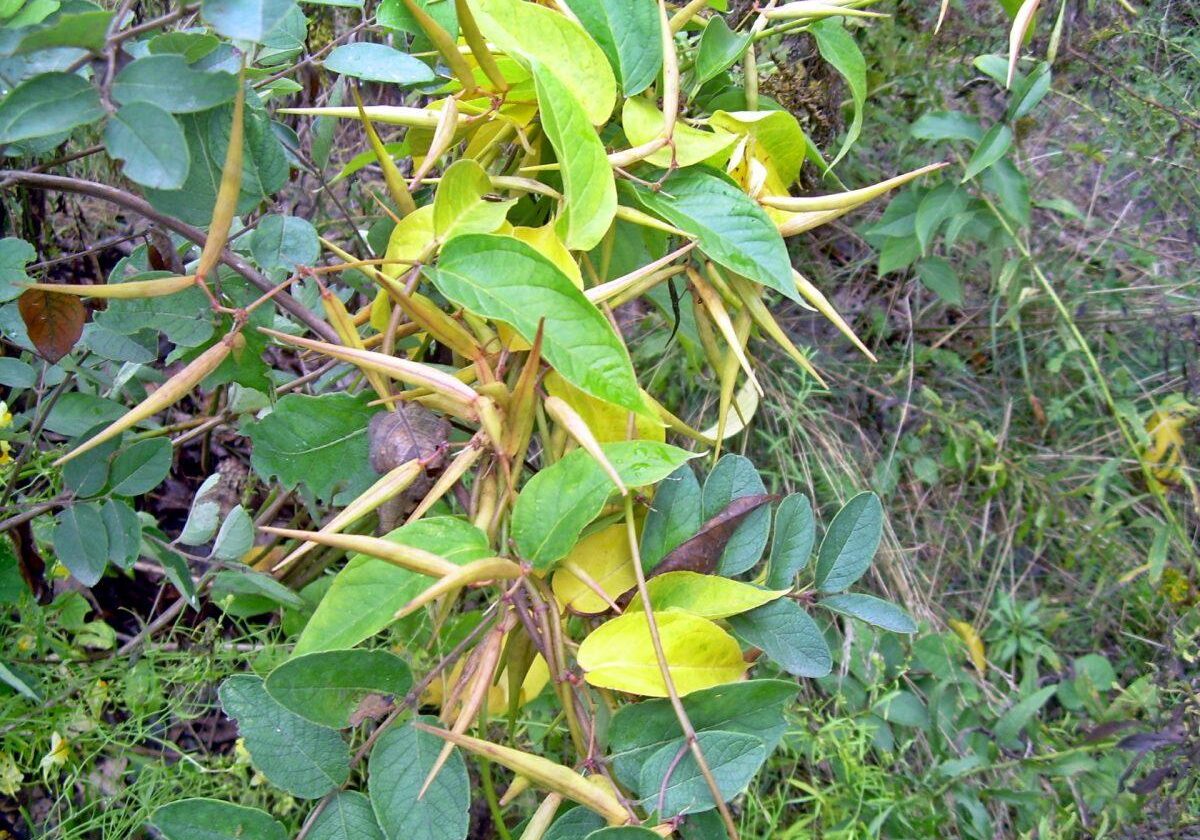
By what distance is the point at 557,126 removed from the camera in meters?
0.42

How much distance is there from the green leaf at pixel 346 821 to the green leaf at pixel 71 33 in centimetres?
36

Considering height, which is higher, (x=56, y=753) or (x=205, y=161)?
(x=205, y=161)

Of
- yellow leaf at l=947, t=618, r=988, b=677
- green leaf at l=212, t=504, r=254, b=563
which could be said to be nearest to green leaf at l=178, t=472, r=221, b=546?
green leaf at l=212, t=504, r=254, b=563

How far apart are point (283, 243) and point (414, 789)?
0.31 meters

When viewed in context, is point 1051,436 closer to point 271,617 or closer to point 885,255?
point 885,255

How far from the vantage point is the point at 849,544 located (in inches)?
22.1

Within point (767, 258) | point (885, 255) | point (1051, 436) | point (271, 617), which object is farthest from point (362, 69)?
point (1051, 436)

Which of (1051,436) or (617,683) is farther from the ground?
(617,683)

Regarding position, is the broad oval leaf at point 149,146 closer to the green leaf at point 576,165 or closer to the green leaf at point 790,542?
the green leaf at point 576,165

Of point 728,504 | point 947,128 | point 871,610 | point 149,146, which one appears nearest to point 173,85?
point 149,146

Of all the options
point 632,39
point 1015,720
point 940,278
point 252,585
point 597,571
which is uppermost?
point 632,39

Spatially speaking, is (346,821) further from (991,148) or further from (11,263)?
(991,148)

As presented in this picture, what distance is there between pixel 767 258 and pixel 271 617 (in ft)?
2.75

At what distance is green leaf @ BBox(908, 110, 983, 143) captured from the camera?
1.16 metres
